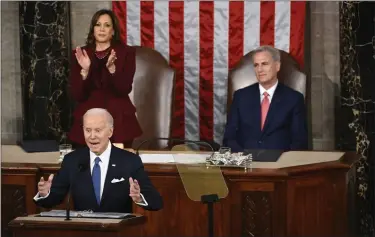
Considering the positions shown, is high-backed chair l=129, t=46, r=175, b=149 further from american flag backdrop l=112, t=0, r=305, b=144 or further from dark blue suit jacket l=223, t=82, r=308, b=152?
dark blue suit jacket l=223, t=82, r=308, b=152

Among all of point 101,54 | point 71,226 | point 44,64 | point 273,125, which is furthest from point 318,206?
point 44,64

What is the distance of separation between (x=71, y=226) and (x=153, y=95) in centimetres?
271

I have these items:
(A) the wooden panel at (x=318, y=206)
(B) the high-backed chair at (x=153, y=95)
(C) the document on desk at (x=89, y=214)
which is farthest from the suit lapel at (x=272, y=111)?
(C) the document on desk at (x=89, y=214)

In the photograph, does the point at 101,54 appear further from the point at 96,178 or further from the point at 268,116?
the point at 96,178

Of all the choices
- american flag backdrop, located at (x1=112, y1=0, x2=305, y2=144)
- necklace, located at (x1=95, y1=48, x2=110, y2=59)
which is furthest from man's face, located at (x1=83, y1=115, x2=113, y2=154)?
american flag backdrop, located at (x1=112, y1=0, x2=305, y2=144)

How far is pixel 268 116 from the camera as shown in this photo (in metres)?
6.74

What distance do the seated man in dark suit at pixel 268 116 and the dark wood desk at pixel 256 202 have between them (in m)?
0.46

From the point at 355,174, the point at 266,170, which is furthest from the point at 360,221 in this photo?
the point at 266,170

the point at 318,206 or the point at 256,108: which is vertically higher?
the point at 256,108

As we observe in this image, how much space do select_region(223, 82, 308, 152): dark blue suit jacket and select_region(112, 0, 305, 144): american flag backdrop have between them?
952 mm

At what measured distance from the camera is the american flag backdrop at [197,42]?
25.2ft

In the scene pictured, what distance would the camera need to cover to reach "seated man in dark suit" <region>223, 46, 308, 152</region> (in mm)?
6707

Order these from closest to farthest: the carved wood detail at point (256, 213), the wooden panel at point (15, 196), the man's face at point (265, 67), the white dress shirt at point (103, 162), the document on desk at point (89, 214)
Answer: the document on desk at point (89, 214) → the white dress shirt at point (103, 162) → the carved wood detail at point (256, 213) → the wooden panel at point (15, 196) → the man's face at point (265, 67)

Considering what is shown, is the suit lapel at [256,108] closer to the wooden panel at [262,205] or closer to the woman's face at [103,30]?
the wooden panel at [262,205]
